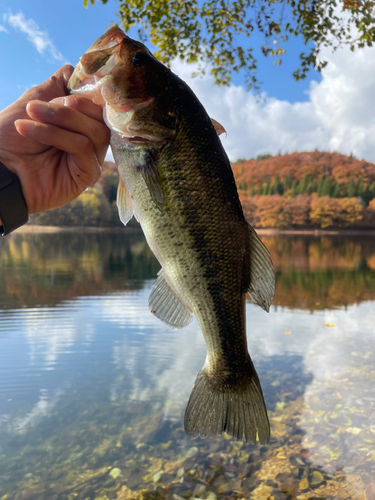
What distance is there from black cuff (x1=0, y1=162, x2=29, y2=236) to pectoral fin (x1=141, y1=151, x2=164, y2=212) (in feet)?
2.99

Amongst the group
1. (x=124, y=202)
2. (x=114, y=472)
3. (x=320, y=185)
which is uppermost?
(x=320, y=185)

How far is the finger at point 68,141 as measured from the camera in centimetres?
174

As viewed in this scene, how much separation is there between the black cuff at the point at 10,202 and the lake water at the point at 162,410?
5.09 m

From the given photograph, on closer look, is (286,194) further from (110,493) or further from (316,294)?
(110,493)

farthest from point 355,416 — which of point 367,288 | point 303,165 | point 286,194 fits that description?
point 303,165

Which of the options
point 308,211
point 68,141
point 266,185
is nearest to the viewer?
point 68,141

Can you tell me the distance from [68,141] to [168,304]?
941 millimetres

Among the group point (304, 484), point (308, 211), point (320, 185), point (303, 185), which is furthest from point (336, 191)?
point (304, 484)

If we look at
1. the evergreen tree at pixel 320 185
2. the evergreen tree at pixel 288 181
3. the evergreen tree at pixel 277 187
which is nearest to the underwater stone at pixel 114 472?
the evergreen tree at pixel 320 185

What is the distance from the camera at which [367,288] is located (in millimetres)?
25391

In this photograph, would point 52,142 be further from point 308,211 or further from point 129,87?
point 308,211

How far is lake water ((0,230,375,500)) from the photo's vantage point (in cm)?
573

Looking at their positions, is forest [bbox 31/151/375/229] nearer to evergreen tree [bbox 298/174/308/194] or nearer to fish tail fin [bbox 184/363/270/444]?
evergreen tree [bbox 298/174/308/194]

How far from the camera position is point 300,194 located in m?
50.8
